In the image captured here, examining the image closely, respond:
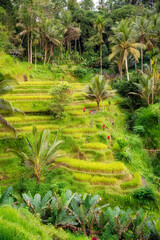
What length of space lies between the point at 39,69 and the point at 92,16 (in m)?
16.3

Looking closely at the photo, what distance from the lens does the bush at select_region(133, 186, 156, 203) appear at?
6973 millimetres

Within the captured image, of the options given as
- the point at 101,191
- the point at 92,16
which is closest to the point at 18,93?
the point at 101,191

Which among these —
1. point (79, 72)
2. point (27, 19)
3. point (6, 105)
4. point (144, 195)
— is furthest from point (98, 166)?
point (27, 19)

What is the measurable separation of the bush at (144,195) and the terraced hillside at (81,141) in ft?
1.43

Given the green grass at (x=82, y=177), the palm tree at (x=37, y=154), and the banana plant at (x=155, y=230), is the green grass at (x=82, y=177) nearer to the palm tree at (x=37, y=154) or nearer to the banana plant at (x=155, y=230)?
the palm tree at (x=37, y=154)

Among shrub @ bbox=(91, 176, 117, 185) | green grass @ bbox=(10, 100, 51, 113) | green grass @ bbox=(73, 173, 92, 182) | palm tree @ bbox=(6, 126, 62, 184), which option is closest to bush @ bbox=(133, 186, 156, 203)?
shrub @ bbox=(91, 176, 117, 185)

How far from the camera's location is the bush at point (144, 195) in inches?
275

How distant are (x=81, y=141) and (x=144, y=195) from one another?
13.2ft

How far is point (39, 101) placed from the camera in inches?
516

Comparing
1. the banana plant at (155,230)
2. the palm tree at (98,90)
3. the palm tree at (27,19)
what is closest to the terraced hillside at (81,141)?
the palm tree at (98,90)

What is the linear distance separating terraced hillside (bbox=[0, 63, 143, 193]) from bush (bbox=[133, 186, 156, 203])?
1.43 ft

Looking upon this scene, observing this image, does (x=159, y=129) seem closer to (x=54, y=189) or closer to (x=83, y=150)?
(x=83, y=150)

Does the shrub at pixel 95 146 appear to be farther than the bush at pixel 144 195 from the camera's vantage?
Yes

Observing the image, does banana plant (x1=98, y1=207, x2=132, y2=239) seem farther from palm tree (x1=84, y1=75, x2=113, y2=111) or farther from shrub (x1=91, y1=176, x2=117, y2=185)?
palm tree (x1=84, y1=75, x2=113, y2=111)
